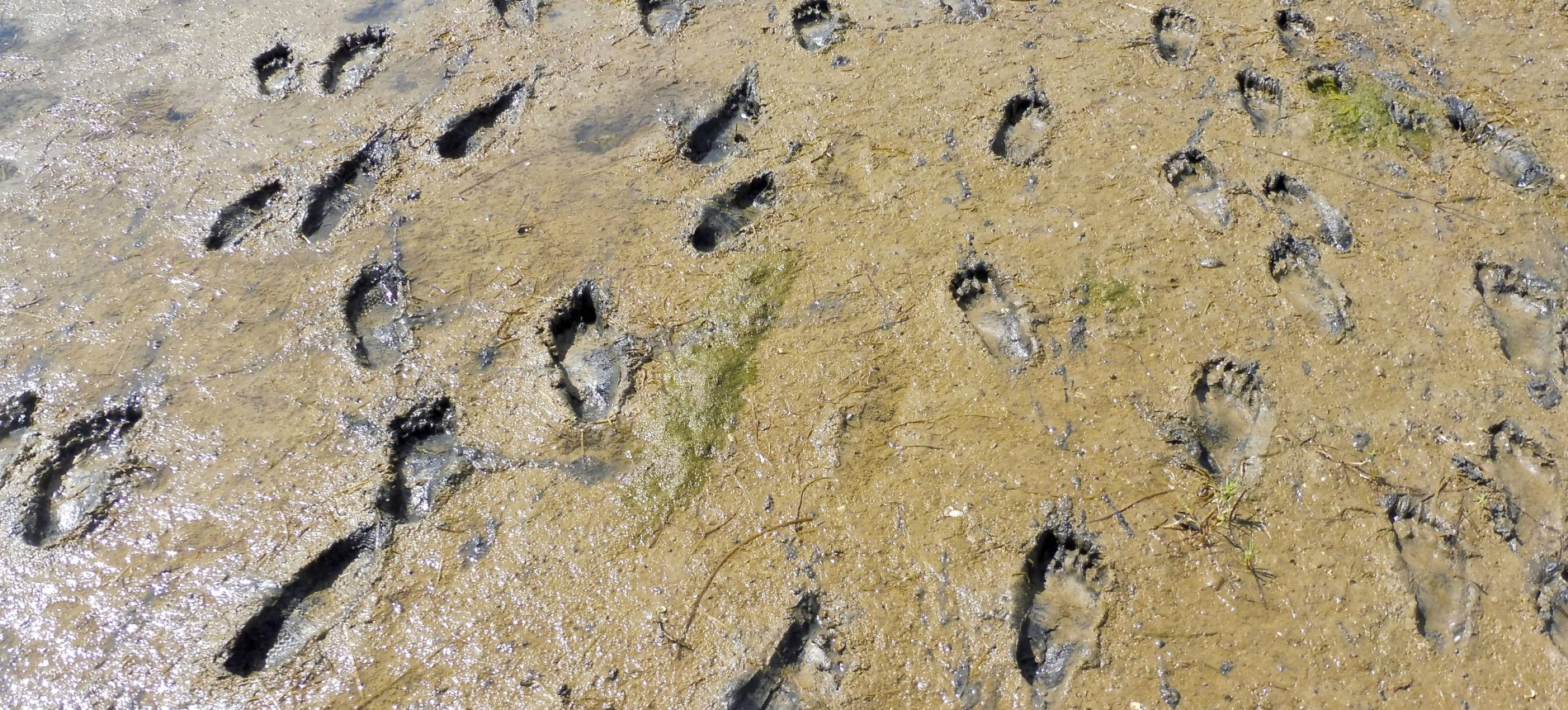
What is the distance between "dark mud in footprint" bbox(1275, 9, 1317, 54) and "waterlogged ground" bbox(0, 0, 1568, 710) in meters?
0.05

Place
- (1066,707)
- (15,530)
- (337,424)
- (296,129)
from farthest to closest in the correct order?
1. (296,129)
2. (337,424)
3. (15,530)
4. (1066,707)

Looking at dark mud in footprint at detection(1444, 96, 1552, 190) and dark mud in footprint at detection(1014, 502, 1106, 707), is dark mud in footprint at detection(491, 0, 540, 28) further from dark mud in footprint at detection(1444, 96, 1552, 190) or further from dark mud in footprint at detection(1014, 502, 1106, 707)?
dark mud in footprint at detection(1444, 96, 1552, 190)

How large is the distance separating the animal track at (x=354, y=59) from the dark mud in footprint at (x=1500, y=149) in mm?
5307

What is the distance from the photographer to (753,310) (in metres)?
3.54

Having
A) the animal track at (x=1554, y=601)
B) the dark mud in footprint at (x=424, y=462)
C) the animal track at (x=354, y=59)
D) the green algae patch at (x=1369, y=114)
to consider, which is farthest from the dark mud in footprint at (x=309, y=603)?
the green algae patch at (x=1369, y=114)

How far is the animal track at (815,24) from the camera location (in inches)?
185

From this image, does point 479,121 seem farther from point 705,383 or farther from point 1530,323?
point 1530,323

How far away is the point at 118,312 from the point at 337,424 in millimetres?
1258

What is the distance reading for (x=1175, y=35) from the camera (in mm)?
4574

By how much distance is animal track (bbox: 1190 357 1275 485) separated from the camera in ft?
10.1

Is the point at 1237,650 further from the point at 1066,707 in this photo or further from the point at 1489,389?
the point at 1489,389

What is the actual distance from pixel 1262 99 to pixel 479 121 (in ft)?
12.5

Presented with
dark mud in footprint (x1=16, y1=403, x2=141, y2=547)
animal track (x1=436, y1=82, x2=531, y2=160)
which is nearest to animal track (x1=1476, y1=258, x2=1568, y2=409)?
animal track (x1=436, y1=82, x2=531, y2=160)

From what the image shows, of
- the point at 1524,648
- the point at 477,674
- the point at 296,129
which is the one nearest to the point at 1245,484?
the point at 1524,648
